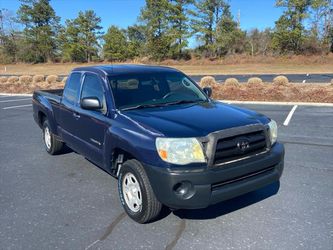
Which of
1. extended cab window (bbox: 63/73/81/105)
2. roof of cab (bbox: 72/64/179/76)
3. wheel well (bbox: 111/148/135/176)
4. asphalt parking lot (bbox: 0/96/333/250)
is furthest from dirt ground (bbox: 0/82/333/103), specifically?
wheel well (bbox: 111/148/135/176)

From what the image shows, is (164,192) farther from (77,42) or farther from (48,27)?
(48,27)

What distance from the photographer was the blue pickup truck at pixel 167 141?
331 centimetres

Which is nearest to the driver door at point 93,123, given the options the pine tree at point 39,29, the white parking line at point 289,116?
the white parking line at point 289,116

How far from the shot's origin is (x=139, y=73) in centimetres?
480

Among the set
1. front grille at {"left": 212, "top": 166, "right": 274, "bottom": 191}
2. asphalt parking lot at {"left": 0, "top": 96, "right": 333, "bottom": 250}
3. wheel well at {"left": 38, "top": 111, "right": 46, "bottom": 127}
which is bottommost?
asphalt parking lot at {"left": 0, "top": 96, "right": 333, "bottom": 250}

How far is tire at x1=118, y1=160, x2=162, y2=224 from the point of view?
3.52m

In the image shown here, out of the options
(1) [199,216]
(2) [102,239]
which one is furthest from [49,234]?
(1) [199,216]

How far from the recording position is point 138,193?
3.72 metres

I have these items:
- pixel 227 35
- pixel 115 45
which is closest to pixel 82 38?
pixel 115 45

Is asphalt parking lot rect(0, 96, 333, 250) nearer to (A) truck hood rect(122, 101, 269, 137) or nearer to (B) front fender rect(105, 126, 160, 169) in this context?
(B) front fender rect(105, 126, 160, 169)

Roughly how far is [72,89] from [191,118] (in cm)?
252

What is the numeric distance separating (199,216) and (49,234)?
5.44 feet

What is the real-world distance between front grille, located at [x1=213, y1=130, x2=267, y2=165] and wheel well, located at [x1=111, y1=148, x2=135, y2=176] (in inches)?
39.8

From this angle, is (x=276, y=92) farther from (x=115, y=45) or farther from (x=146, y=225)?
(x=115, y=45)
